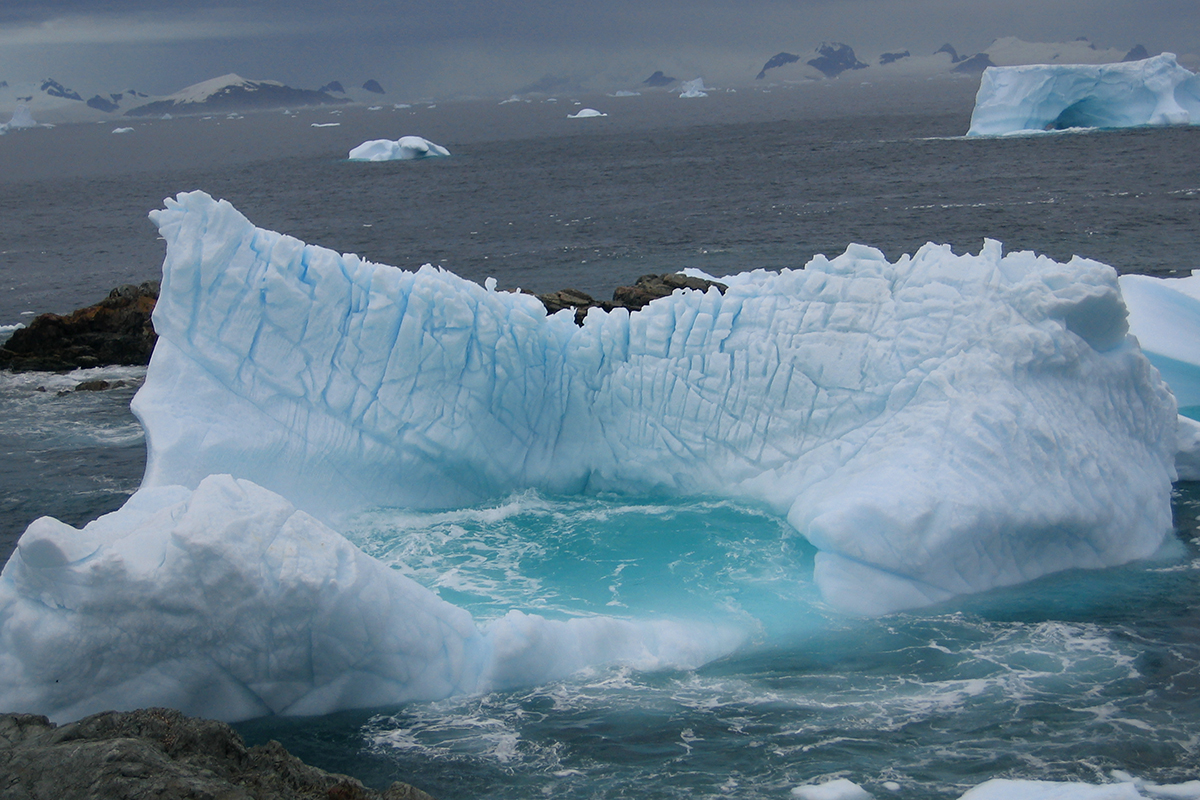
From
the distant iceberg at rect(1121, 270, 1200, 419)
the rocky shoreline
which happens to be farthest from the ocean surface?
the distant iceberg at rect(1121, 270, 1200, 419)

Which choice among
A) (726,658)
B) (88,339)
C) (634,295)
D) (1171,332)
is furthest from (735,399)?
(88,339)

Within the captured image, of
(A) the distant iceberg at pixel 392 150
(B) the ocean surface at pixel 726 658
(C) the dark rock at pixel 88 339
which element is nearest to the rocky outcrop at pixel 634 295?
(B) the ocean surface at pixel 726 658

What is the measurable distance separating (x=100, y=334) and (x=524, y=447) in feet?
45.5

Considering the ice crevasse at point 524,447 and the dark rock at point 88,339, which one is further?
the dark rock at point 88,339

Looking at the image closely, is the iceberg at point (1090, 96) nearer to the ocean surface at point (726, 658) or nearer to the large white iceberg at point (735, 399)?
the ocean surface at point (726, 658)

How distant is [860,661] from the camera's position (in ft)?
29.6

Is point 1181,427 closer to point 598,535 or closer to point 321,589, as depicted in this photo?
point 598,535

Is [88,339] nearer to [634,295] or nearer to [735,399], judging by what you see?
[634,295]

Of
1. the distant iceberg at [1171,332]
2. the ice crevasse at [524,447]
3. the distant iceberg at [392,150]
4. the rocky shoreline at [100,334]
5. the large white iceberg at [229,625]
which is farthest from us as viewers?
the distant iceberg at [392,150]

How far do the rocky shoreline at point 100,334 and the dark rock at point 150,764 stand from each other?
51.5ft

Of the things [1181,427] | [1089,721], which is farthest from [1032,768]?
[1181,427]

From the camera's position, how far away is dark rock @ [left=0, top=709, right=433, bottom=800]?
6.07 metres

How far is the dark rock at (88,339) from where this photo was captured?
22156 mm

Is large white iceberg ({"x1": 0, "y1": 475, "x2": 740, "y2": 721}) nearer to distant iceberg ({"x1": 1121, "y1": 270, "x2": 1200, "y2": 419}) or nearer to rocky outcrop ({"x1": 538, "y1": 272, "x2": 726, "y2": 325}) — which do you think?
distant iceberg ({"x1": 1121, "y1": 270, "x2": 1200, "y2": 419})
